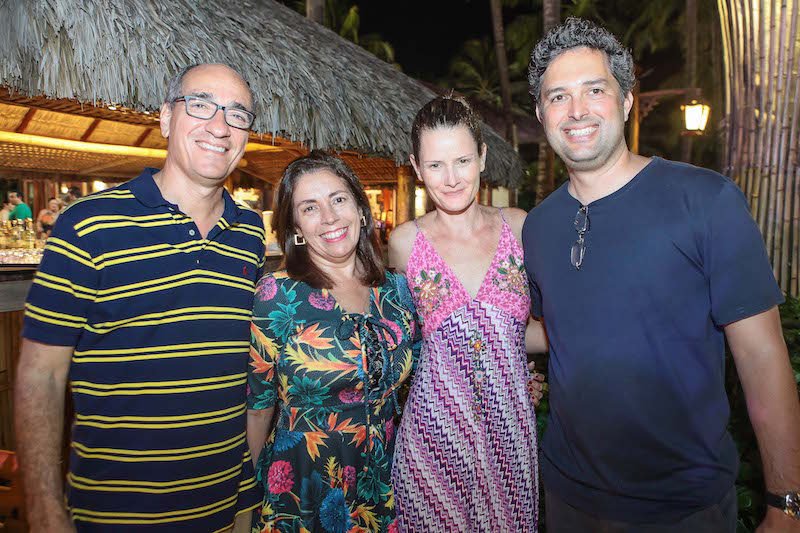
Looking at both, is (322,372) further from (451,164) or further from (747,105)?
(747,105)

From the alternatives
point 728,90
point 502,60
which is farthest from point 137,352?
point 502,60

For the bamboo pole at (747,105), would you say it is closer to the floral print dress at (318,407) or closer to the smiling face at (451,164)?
the smiling face at (451,164)

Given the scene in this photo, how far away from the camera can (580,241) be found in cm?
183

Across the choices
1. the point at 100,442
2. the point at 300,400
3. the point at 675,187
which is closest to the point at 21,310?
the point at 100,442

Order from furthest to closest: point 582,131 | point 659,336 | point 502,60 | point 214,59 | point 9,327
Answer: point 502,60
point 214,59
point 9,327
point 582,131
point 659,336

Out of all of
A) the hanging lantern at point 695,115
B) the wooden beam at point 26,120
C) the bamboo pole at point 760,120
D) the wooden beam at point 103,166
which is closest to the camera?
the bamboo pole at point 760,120

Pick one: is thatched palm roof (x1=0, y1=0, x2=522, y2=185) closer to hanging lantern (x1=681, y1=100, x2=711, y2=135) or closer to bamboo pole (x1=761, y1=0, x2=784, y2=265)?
A: bamboo pole (x1=761, y1=0, x2=784, y2=265)

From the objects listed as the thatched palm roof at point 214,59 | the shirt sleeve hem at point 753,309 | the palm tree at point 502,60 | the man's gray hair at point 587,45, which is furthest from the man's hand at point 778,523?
the palm tree at point 502,60

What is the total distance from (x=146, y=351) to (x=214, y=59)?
300 cm

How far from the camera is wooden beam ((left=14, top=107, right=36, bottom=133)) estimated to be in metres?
5.85

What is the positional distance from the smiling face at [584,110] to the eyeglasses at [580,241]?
0.16 metres

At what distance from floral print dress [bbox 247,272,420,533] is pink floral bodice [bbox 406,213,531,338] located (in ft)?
0.98

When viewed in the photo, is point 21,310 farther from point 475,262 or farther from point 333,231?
point 475,262

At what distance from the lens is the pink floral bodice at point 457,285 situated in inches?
89.7
